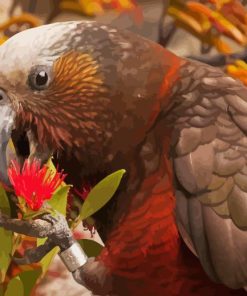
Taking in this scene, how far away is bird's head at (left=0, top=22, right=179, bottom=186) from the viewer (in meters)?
0.53

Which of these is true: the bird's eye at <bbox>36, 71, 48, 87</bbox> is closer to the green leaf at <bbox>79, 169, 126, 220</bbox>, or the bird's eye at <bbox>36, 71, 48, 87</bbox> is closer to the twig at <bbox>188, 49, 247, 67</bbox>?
the green leaf at <bbox>79, 169, 126, 220</bbox>

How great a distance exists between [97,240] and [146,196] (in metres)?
0.11

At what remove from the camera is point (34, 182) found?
54cm

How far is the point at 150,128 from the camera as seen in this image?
0.53 metres

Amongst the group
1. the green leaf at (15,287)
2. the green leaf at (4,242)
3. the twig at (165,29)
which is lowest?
the green leaf at (15,287)

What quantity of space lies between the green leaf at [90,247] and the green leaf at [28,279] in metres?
0.06

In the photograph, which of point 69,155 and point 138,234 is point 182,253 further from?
point 69,155

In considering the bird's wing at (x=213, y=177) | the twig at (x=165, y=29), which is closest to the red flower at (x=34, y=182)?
the bird's wing at (x=213, y=177)

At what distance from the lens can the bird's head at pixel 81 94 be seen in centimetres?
53

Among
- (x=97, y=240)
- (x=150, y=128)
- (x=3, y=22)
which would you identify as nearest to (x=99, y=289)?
(x=97, y=240)

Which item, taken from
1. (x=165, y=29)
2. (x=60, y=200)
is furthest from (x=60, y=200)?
(x=165, y=29)

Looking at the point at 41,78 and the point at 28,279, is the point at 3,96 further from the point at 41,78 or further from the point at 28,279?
the point at 28,279

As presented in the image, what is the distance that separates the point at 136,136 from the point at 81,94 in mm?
72

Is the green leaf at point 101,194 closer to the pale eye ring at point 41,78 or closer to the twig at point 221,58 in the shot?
the pale eye ring at point 41,78
